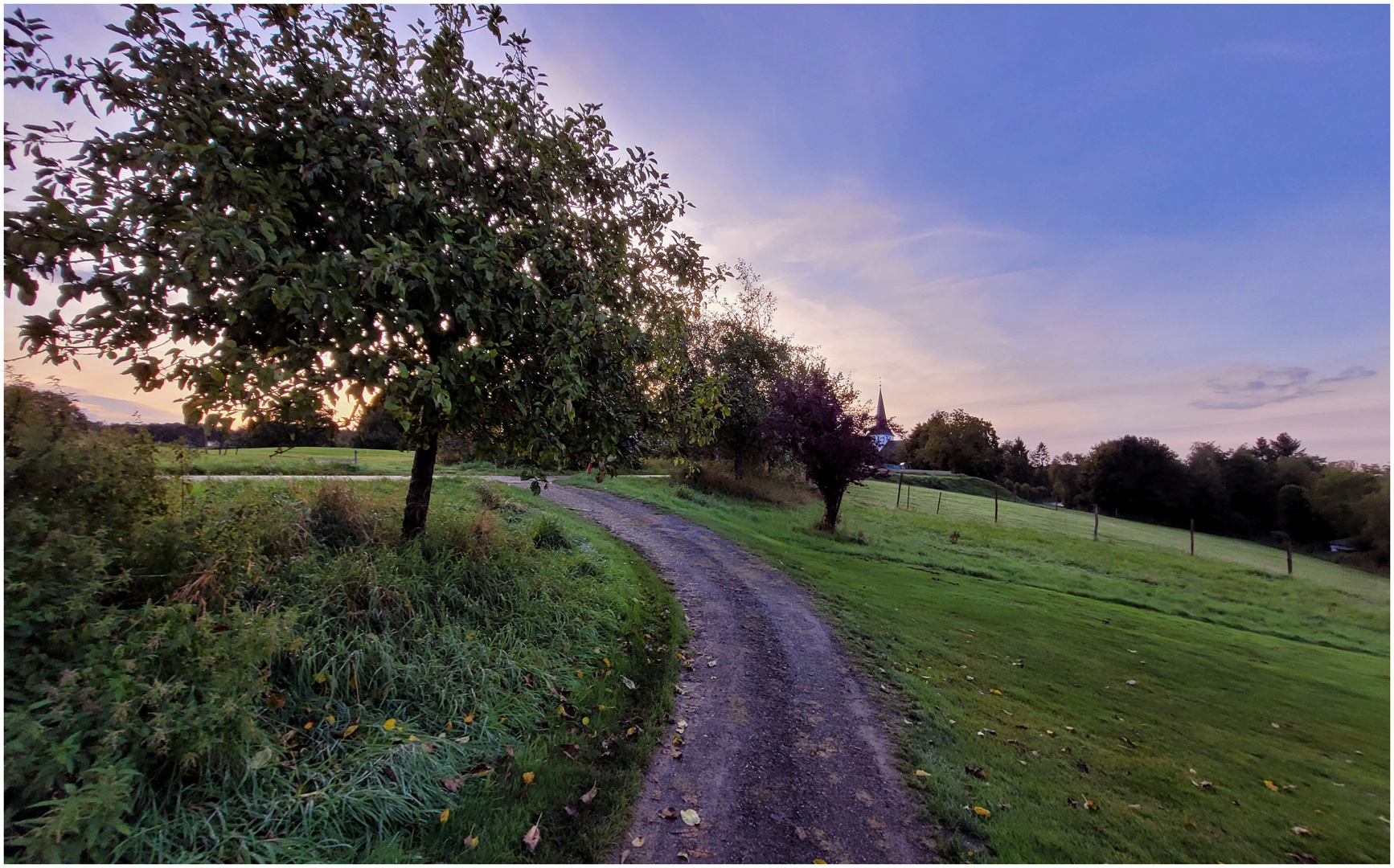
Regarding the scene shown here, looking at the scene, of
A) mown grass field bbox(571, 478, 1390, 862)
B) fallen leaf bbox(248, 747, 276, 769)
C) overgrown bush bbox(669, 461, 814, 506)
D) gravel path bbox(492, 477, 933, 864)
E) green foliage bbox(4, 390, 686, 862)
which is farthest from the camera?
overgrown bush bbox(669, 461, 814, 506)

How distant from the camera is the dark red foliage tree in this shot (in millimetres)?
15609

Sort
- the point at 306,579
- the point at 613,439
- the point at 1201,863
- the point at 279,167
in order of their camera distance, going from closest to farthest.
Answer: the point at 1201,863, the point at 279,167, the point at 306,579, the point at 613,439

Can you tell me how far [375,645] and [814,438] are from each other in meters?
13.5

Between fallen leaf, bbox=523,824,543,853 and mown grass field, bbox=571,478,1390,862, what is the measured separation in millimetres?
2678

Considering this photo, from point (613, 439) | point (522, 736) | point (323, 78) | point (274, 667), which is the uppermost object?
point (323, 78)

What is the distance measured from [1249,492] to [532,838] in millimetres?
10491

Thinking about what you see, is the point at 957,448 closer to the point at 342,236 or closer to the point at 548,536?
the point at 548,536

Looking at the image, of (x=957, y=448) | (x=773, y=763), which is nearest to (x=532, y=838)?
(x=773, y=763)

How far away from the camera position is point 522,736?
4020 mm

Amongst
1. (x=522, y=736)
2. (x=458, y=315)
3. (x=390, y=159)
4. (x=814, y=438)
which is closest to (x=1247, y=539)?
(x=814, y=438)

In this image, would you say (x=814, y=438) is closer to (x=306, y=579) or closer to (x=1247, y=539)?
(x=1247, y=539)

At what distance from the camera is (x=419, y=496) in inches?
246

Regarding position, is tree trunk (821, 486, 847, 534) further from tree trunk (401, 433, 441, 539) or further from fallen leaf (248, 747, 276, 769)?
fallen leaf (248, 747, 276, 769)

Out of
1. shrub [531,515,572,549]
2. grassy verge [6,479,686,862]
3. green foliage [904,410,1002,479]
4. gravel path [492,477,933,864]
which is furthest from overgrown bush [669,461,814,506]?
green foliage [904,410,1002,479]
